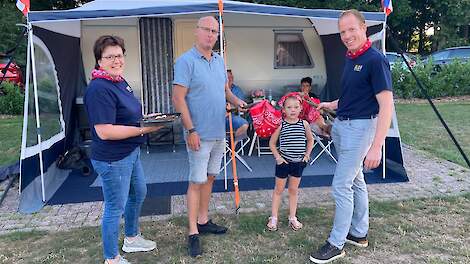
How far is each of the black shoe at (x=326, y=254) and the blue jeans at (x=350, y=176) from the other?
4 cm

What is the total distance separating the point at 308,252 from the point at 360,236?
0.44 m

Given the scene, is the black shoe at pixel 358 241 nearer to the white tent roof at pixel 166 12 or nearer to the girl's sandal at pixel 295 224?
the girl's sandal at pixel 295 224

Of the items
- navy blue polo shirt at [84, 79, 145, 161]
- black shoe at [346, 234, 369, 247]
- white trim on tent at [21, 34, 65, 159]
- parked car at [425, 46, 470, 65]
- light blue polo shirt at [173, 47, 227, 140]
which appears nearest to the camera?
navy blue polo shirt at [84, 79, 145, 161]

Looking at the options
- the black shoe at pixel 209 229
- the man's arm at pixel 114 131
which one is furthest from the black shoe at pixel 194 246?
the man's arm at pixel 114 131

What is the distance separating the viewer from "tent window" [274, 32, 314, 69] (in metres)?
6.99

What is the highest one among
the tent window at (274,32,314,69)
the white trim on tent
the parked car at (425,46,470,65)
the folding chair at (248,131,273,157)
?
the parked car at (425,46,470,65)

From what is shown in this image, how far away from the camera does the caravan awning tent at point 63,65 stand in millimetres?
3947

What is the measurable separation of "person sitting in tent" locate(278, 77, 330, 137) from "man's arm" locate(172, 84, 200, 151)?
941 millimetres

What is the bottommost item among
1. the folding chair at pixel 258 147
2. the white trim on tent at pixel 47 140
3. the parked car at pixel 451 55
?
the folding chair at pixel 258 147

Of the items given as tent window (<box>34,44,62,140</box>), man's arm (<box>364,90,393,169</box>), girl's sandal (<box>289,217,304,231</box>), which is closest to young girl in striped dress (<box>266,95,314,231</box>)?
girl's sandal (<box>289,217,304,231</box>)

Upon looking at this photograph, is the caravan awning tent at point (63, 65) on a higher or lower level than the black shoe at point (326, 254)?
higher

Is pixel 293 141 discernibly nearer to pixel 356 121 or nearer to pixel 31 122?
pixel 356 121

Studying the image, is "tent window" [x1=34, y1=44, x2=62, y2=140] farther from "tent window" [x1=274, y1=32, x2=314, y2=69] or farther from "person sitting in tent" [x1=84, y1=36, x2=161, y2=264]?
"tent window" [x1=274, y1=32, x2=314, y2=69]

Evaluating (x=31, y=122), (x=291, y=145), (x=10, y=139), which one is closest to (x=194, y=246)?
(x=291, y=145)
